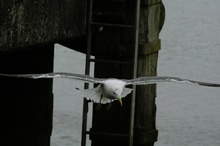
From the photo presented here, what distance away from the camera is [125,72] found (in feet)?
43.0

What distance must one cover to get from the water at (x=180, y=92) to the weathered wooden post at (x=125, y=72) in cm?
549

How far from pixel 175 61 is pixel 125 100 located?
11.9m

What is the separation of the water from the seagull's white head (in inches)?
302

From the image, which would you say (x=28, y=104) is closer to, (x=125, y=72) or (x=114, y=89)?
(x=125, y=72)

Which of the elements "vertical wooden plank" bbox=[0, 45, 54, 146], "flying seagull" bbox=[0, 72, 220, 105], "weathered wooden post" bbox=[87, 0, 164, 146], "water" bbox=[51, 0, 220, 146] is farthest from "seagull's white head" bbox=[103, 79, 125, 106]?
"water" bbox=[51, 0, 220, 146]

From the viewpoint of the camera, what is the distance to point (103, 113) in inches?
520

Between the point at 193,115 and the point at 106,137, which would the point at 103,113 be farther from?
the point at 193,115

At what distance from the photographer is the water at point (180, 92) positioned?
1928 centimetres

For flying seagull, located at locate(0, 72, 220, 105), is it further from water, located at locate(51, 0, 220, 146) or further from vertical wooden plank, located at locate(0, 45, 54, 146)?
water, located at locate(51, 0, 220, 146)

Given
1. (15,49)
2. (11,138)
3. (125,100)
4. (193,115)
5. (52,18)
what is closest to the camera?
(15,49)

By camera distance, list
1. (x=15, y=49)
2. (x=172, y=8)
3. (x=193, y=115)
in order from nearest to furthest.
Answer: (x=15, y=49) < (x=193, y=115) < (x=172, y=8)

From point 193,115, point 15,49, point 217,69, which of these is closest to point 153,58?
point 15,49

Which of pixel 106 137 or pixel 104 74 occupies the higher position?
pixel 104 74

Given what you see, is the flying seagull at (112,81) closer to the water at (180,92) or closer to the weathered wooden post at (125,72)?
the weathered wooden post at (125,72)
